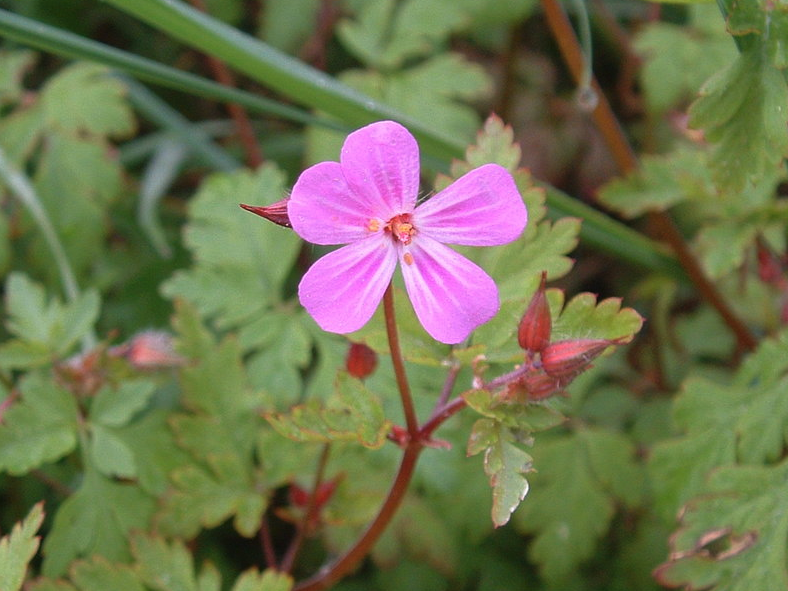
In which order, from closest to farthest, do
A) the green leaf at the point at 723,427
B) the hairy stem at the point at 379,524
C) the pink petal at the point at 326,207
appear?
the pink petal at the point at 326,207 → the hairy stem at the point at 379,524 → the green leaf at the point at 723,427

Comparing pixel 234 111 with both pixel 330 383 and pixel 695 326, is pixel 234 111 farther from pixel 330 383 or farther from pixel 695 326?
pixel 695 326

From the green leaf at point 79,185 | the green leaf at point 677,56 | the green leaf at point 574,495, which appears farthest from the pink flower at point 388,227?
the green leaf at point 677,56

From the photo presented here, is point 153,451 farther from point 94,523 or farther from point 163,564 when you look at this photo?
point 163,564

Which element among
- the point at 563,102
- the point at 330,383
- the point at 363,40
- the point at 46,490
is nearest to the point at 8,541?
the point at 330,383

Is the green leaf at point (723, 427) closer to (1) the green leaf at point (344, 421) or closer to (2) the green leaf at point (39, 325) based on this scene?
(1) the green leaf at point (344, 421)

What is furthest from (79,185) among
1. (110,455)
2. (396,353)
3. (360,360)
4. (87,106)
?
(396,353)
